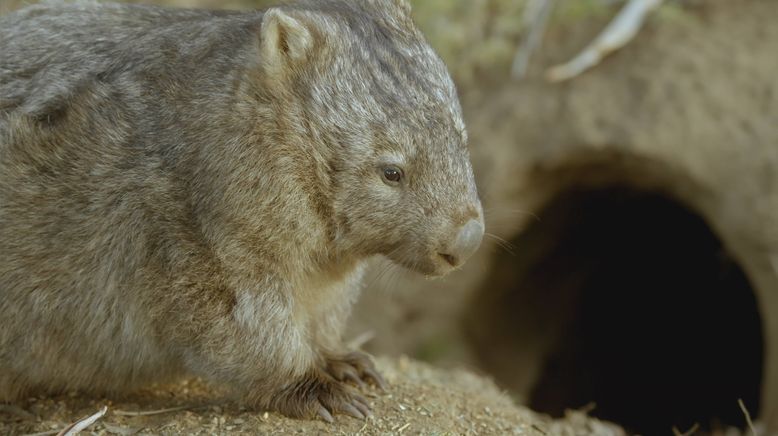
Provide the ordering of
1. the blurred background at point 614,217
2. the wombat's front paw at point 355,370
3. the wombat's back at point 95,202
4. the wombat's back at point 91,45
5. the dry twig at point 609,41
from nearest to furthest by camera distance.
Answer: the wombat's back at point 95,202 → the wombat's back at point 91,45 → the wombat's front paw at point 355,370 → the blurred background at point 614,217 → the dry twig at point 609,41

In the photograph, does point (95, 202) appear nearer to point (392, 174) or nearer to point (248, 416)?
point (248, 416)

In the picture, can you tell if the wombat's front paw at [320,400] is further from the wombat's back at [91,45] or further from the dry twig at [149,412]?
the wombat's back at [91,45]

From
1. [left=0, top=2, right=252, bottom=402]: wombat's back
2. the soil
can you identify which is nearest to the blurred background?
the soil

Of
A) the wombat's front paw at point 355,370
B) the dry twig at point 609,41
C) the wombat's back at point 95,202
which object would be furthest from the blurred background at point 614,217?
the wombat's back at point 95,202

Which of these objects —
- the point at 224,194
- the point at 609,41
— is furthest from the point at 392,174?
the point at 609,41

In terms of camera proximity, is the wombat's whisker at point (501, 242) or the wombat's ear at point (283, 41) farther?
the wombat's whisker at point (501, 242)

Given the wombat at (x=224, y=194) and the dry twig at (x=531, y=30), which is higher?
the dry twig at (x=531, y=30)

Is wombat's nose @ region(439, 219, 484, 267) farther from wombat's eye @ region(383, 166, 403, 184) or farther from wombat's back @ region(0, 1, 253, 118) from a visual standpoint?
wombat's back @ region(0, 1, 253, 118)
